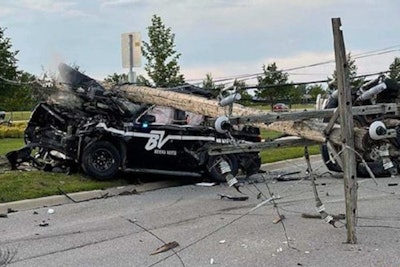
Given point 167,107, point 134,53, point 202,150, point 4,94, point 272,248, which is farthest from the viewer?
point 4,94

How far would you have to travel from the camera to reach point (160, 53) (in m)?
23.5

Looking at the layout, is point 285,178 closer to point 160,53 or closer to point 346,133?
point 346,133

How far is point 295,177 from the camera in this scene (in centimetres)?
1226

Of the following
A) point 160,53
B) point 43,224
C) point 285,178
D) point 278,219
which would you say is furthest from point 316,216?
point 160,53

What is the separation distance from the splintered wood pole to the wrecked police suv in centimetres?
420

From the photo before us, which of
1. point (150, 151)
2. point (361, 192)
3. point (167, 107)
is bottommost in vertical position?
point (361, 192)

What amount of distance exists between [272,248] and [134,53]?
27.7 feet

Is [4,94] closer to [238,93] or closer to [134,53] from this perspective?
[134,53]

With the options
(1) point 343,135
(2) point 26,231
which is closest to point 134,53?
A: (2) point 26,231

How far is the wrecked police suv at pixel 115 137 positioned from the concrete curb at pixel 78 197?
1.18ft

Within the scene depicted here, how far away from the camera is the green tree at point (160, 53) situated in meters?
23.4

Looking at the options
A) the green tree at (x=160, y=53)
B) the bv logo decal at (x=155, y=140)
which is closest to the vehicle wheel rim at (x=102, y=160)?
the bv logo decal at (x=155, y=140)

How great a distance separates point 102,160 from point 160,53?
1324 cm

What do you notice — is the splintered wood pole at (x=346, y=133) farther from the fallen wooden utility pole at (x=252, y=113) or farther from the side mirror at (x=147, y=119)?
the side mirror at (x=147, y=119)
